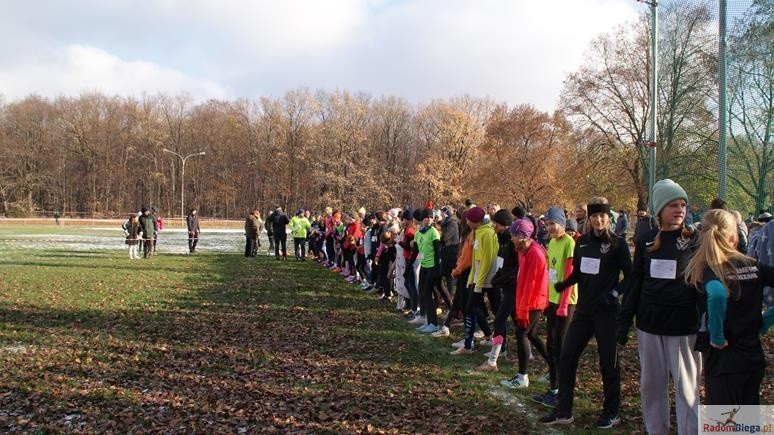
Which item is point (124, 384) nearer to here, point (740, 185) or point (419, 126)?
point (740, 185)

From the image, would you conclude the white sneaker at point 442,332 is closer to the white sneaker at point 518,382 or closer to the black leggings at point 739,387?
the white sneaker at point 518,382

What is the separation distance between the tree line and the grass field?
28402mm

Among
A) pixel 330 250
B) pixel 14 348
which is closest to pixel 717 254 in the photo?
pixel 14 348

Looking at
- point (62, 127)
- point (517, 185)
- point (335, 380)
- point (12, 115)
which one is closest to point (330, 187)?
point (517, 185)

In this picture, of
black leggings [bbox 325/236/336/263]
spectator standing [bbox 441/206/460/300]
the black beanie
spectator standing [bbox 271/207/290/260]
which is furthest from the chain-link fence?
spectator standing [bbox 271/207/290/260]

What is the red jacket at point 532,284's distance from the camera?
18.6 feet

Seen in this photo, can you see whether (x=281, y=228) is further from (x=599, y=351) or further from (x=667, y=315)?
(x=667, y=315)

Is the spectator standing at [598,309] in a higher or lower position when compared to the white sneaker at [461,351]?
higher

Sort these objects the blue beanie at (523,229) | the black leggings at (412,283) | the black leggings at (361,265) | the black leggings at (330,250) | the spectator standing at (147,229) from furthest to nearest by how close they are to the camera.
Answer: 1. the spectator standing at (147,229)
2. the black leggings at (330,250)
3. the black leggings at (361,265)
4. the black leggings at (412,283)
5. the blue beanie at (523,229)

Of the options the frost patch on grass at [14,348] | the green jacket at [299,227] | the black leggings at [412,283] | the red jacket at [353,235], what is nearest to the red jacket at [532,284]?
the black leggings at [412,283]

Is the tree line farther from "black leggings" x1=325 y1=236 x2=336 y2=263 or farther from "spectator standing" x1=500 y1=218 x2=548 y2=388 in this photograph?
"spectator standing" x1=500 y1=218 x2=548 y2=388

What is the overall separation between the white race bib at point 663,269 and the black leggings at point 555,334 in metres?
1.47

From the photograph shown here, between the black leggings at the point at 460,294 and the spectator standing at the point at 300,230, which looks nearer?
the black leggings at the point at 460,294

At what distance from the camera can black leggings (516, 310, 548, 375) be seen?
5719mm
